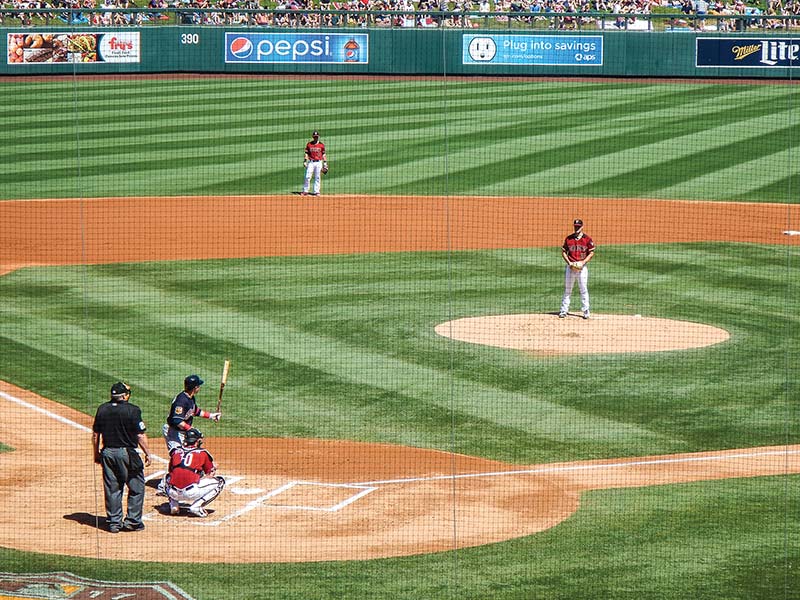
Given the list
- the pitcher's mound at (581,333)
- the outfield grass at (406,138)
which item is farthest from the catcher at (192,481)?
the outfield grass at (406,138)

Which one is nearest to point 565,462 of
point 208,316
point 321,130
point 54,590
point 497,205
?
point 54,590

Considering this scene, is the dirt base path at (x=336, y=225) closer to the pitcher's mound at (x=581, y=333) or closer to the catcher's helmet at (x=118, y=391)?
the pitcher's mound at (x=581, y=333)

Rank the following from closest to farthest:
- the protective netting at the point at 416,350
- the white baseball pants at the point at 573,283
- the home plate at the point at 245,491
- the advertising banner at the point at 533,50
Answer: the protective netting at the point at 416,350 → the home plate at the point at 245,491 → the white baseball pants at the point at 573,283 → the advertising banner at the point at 533,50

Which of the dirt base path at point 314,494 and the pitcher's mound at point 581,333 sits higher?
the pitcher's mound at point 581,333

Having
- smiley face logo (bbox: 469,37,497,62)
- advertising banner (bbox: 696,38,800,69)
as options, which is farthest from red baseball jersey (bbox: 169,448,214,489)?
smiley face logo (bbox: 469,37,497,62)

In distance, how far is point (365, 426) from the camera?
15.3 meters

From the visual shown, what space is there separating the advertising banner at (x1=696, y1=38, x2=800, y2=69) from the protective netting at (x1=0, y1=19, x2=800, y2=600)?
2.20m

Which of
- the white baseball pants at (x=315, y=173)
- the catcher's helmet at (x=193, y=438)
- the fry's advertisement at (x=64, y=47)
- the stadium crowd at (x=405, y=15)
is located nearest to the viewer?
the catcher's helmet at (x=193, y=438)

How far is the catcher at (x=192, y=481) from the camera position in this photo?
1205cm

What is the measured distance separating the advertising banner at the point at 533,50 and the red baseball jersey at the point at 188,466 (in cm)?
3077

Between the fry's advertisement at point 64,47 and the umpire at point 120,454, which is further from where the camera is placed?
the fry's advertisement at point 64,47

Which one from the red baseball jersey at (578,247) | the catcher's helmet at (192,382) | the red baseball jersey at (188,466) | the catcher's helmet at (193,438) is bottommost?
the red baseball jersey at (188,466)

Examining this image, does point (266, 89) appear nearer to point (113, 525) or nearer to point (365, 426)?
point (365, 426)

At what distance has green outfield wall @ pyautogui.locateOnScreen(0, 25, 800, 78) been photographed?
40969 mm
